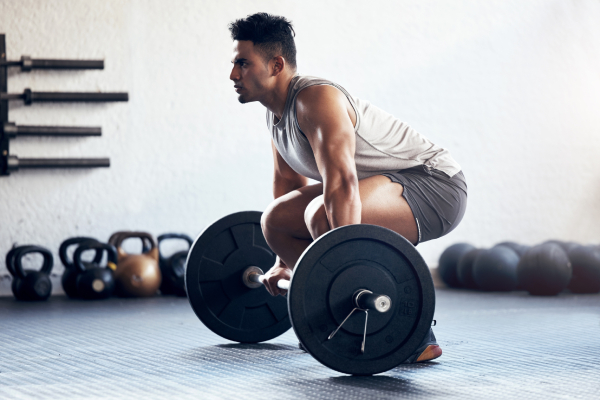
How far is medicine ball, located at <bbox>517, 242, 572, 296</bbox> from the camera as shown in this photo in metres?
3.68

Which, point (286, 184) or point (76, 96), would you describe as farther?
point (76, 96)

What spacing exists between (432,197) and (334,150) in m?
0.39

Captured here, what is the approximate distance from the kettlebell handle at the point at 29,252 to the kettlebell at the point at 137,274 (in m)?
0.38

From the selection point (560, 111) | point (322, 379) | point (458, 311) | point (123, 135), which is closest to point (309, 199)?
point (322, 379)

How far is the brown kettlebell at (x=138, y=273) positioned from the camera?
3.64 metres

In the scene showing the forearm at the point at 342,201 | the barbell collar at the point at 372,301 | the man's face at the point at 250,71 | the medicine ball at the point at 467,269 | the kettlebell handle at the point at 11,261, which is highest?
the man's face at the point at 250,71

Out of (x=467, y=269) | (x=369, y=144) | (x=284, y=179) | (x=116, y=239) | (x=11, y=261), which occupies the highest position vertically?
(x=369, y=144)

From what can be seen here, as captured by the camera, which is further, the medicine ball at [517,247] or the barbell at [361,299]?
the medicine ball at [517,247]

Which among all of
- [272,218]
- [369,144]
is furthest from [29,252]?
[369,144]

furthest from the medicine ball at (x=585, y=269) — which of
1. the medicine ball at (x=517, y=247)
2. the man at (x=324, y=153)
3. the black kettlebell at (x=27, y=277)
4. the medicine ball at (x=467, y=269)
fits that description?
the black kettlebell at (x=27, y=277)

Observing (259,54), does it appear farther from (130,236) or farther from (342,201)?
(130,236)

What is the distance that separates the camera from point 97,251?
12.1ft

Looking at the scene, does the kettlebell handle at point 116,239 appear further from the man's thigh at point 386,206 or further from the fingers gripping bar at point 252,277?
the man's thigh at point 386,206

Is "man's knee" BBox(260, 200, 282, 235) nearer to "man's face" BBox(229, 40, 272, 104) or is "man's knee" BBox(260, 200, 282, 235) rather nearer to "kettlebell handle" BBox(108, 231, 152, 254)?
"man's face" BBox(229, 40, 272, 104)
